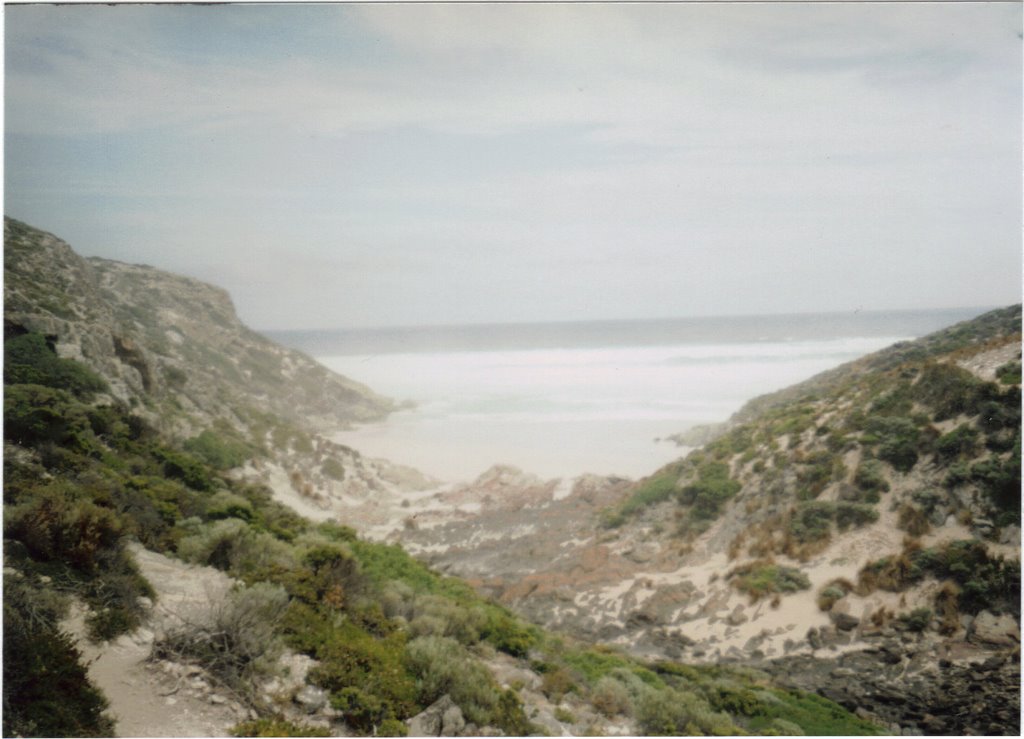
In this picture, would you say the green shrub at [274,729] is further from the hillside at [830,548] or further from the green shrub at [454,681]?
the hillside at [830,548]

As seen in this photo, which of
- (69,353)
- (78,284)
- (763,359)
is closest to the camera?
(69,353)

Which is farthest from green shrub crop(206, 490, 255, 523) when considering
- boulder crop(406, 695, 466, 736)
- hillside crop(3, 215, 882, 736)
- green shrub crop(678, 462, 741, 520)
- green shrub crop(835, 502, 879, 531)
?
green shrub crop(835, 502, 879, 531)

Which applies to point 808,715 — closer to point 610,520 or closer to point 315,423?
point 610,520

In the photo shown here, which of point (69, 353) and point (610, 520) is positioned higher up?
point (69, 353)

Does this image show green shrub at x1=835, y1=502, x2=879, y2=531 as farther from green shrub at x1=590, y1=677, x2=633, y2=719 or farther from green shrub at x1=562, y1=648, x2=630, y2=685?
green shrub at x1=590, y1=677, x2=633, y2=719

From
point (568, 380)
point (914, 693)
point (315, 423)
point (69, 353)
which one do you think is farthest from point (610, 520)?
point (69, 353)

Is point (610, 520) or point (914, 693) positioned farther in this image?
point (610, 520)

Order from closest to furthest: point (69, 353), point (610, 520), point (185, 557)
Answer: point (185, 557) < point (69, 353) < point (610, 520)
